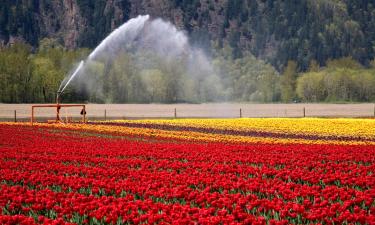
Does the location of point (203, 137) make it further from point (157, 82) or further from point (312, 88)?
point (312, 88)

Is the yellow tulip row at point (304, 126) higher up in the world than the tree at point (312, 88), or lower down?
lower down

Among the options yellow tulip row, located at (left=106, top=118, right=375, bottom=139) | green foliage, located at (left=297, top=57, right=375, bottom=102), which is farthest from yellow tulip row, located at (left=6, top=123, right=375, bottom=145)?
green foliage, located at (left=297, top=57, right=375, bottom=102)

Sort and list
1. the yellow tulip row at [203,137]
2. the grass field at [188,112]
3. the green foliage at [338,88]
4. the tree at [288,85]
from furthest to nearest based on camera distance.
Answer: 1. the tree at [288,85]
2. the green foliage at [338,88]
3. the grass field at [188,112]
4. the yellow tulip row at [203,137]

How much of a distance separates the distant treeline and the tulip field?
8557 cm

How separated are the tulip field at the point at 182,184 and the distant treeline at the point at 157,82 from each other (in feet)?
281

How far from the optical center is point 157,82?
13900 cm

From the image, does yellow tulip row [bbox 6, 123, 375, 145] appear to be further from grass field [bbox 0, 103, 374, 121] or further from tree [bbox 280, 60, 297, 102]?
tree [bbox 280, 60, 297, 102]

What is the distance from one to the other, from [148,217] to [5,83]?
108m

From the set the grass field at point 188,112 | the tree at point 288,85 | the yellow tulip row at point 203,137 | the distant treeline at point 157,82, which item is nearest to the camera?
the yellow tulip row at point 203,137

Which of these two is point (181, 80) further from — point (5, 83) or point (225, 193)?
point (225, 193)

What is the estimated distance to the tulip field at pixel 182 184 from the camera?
10.4 m

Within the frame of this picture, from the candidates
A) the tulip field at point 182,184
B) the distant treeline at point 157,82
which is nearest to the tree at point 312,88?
the distant treeline at point 157,82

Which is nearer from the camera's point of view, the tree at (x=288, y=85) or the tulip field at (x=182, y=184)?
the tulip field at (x=182, y=184)

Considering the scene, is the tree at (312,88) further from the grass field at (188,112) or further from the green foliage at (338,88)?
the grass field at (188,112)
